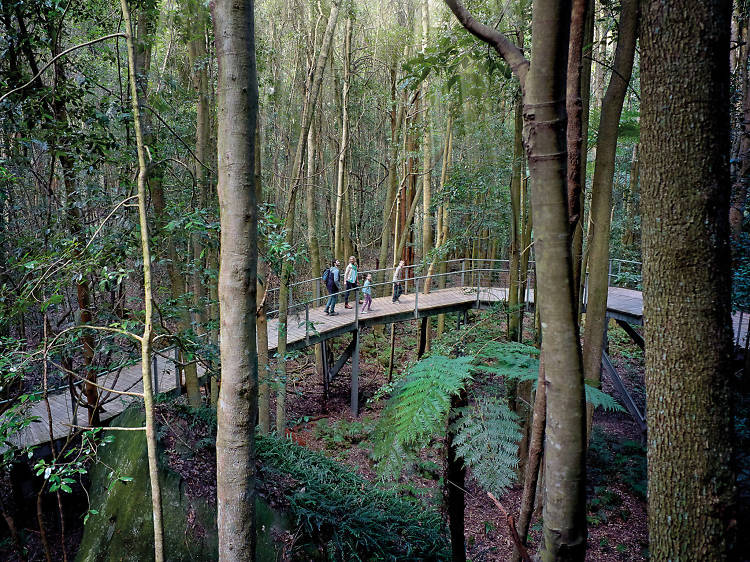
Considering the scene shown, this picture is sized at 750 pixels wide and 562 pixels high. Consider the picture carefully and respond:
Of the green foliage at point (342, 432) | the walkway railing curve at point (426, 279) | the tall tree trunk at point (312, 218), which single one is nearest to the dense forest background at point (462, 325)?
the green foliage at point (342, 432)

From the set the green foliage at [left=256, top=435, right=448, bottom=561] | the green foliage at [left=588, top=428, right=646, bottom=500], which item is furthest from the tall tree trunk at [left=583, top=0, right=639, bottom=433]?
the green foliage at [left=588, top=428, right=646, bottom=500]

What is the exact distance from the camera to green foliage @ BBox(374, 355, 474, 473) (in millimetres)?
2264

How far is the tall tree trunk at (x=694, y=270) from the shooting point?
1481mm

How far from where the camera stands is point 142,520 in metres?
3.82

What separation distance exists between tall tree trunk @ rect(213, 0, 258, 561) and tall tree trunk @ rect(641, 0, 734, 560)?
5.43 ft

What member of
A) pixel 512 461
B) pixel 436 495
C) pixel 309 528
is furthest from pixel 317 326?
pixel 512 461

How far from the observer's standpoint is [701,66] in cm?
148

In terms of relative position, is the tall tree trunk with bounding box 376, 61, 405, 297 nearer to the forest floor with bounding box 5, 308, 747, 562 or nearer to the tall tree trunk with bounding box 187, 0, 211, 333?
the forest floor with bounding box 5, 308, 747, 562

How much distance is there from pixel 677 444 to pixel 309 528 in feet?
11.7

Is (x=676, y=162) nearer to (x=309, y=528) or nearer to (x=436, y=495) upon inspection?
(x=309, y=528)

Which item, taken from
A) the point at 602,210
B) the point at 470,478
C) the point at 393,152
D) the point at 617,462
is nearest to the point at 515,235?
the point at 602,210

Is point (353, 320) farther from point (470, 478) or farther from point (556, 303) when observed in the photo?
point (556, 303)

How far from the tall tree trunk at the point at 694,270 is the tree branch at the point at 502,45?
48 cm

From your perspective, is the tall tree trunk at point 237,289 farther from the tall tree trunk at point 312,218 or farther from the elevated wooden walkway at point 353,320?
the tall tree trunk at point 312,218
